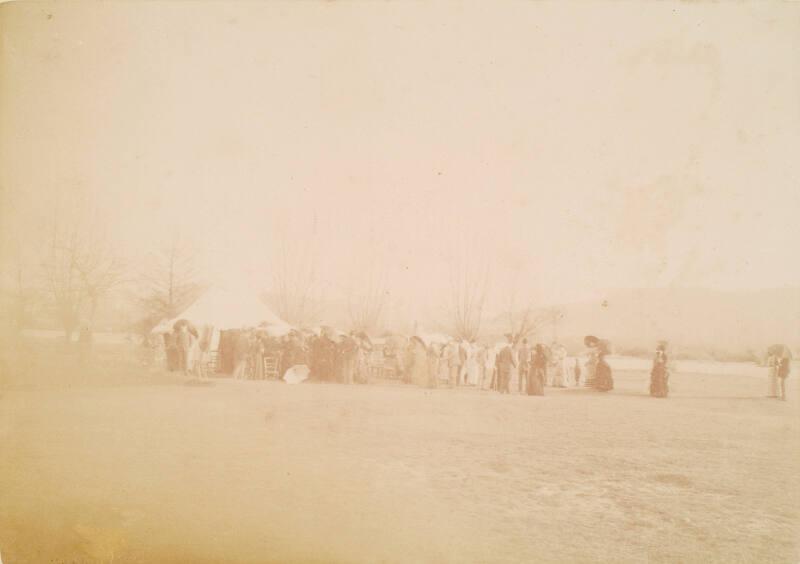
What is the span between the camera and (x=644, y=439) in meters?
3.86

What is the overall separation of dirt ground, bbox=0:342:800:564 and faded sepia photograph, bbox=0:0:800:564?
0.02 meters

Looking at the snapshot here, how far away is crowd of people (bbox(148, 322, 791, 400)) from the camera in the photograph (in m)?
4.04

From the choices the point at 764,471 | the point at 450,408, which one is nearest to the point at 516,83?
the point at 450,408

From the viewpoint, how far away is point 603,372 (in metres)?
4.07

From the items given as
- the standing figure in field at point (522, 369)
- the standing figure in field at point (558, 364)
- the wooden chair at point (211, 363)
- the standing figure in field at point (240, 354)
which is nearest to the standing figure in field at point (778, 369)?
the standing figure in field at point (558, 364)

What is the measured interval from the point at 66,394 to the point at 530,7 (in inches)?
160

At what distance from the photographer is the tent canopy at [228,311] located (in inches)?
180

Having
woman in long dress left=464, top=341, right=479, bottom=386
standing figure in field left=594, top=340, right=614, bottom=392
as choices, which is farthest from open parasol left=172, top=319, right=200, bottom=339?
standing figure in field left=594, top=340, right=614, bottom=392

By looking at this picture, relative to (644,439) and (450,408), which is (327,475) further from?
(644,439)

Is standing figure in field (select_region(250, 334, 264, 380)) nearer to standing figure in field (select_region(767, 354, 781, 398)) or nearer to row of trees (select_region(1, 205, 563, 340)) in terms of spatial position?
row of trees (select_region(1, 205, 563, 340))

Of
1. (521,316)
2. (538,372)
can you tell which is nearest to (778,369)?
(538,372)

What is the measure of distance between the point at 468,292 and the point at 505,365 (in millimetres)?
515

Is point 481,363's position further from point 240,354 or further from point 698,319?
point 240,354

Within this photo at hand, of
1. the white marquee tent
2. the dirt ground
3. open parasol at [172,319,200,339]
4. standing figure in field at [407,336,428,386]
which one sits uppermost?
the white marquee tent
